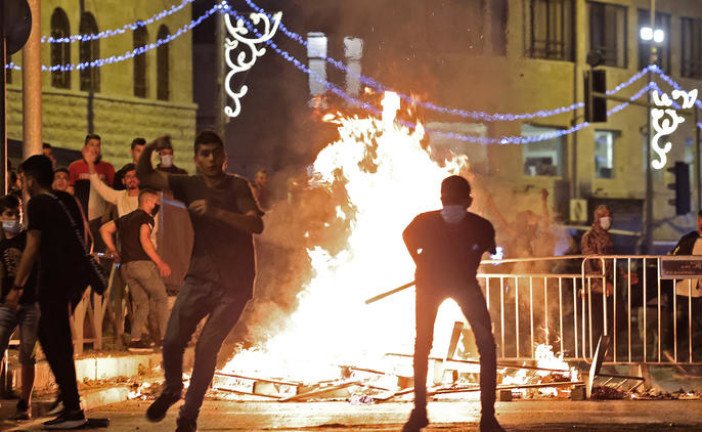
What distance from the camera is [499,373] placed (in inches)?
472

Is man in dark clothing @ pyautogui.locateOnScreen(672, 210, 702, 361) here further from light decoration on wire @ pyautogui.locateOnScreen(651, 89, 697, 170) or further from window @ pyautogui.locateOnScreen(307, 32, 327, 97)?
light decoration on wire @ pyautogui.locateOnScreen(651, 89, 697, 170)

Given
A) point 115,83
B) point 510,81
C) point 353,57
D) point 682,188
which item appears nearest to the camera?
point 353,57

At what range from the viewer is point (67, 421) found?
786 cm

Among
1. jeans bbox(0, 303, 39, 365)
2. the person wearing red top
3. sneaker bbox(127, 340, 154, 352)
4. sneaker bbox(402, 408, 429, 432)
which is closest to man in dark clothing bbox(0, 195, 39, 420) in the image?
jeans bbox(0, 303, 39, 365)

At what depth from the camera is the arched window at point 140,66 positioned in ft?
95.2

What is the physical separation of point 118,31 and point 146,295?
17059 millimetres

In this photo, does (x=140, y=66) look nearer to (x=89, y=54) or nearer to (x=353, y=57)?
(x=89, y=54)

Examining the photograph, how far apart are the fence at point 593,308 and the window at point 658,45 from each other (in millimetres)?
25221

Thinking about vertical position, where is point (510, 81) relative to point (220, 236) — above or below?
above

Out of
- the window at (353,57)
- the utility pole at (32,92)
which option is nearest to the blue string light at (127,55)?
the window at (353,57)

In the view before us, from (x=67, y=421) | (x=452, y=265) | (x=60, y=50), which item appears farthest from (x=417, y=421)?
(x=60, y=50)

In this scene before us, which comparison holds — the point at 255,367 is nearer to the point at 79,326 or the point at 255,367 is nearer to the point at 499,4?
the point at 79,326

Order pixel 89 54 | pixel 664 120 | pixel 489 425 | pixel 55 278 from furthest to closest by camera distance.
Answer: pixel 664 120, pixel 89 54, pixel 55 278, pixel 489 425

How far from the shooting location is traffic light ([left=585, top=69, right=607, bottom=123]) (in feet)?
77.6
